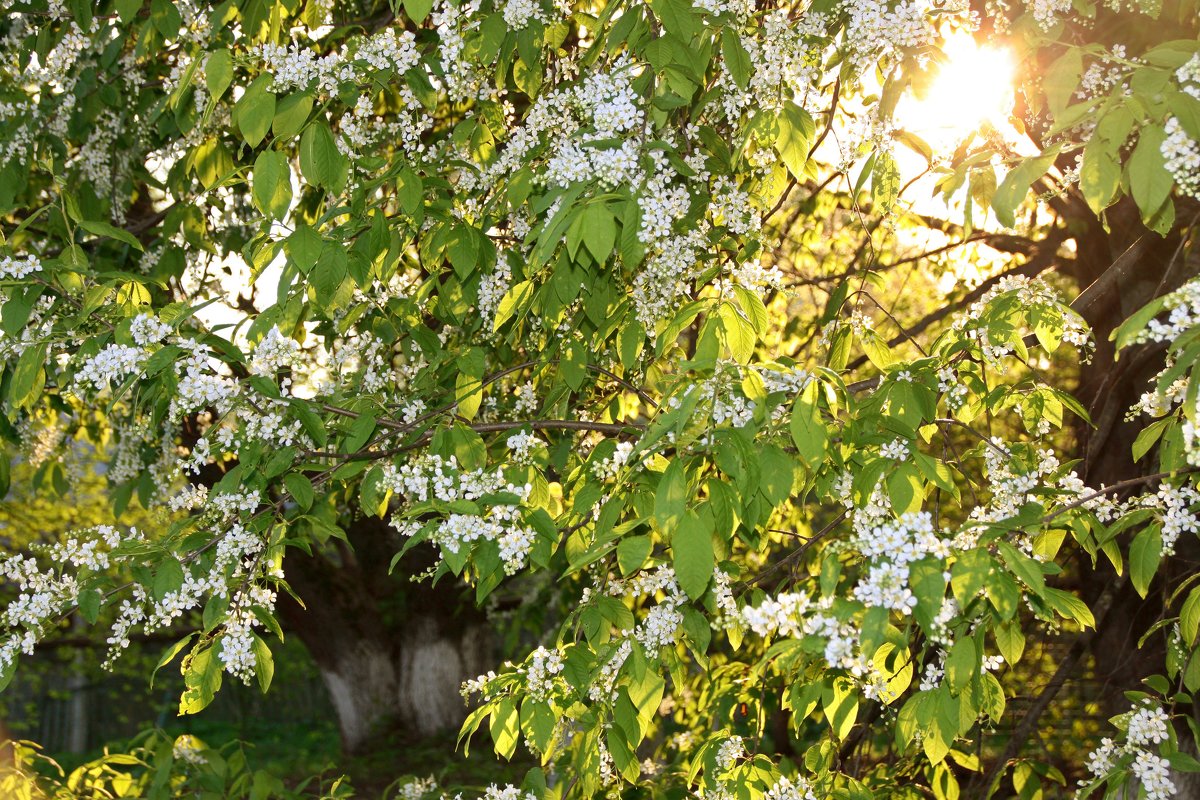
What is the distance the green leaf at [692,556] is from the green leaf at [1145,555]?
970mm

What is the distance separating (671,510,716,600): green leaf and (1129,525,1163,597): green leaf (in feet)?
3.18

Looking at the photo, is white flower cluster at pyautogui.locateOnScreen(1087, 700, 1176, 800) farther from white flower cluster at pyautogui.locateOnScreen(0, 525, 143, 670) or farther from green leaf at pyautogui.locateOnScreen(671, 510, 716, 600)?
white flower cluster at pyautogui.locateOnScreen(0, 525, 143, 670)

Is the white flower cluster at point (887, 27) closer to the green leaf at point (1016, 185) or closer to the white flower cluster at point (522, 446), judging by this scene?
the green leaf at point (1016, 185)

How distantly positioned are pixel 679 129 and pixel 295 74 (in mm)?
1016

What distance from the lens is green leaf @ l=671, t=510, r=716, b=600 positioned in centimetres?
189

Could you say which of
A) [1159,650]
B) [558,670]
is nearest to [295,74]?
[558,670]

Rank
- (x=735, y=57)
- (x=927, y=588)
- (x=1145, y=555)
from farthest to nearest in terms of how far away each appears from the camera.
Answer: (x=735, y=57)
(x=1145, y=555)
(x=927, y=588)

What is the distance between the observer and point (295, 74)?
2.54 meters

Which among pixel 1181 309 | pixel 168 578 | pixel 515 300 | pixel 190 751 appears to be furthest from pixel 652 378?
pixel 190 751

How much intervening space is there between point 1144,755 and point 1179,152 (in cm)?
130

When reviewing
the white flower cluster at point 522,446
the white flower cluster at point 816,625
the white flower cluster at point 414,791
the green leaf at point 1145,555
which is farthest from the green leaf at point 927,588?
the white flower cluster at point 414,791

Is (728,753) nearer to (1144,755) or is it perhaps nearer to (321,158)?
(1144,755)

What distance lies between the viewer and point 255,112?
8.22 feet

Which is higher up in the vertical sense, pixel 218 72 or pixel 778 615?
pixel 218 72
